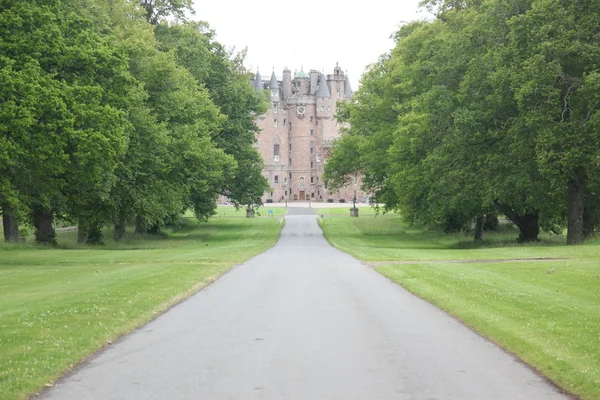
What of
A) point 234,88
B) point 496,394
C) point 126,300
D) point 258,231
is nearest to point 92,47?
point 126,300

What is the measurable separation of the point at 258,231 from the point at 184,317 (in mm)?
52451

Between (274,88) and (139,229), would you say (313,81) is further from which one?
(139,229)

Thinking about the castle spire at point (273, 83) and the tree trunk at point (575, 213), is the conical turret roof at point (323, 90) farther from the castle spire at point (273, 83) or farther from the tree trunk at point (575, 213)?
the tree trunk at point (575, 213)

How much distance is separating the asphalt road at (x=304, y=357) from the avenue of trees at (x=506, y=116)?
20.1m

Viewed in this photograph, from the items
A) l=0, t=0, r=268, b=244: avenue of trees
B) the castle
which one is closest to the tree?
l=0, t=0, r=268, b=244: avenue of trees

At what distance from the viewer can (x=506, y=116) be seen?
39.8 metres

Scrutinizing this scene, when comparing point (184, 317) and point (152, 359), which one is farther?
point (184, 317)

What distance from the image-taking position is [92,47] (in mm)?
31984

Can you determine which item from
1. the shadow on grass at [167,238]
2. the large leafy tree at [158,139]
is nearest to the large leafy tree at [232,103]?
the shadow on grass at [167,238]

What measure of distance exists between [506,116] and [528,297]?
2418 centimetres

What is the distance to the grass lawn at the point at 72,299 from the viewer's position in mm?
10336

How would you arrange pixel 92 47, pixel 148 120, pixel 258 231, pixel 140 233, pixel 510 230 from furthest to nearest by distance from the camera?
1. pixel 258 231
2. pixel 510 230
3. pixel 140 233
4. pixel 148 120
5. pixel 92 47

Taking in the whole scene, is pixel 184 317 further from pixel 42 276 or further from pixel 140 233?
pixel 140 233

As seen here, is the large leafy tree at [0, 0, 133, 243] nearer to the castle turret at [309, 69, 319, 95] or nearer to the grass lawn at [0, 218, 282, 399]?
the grass lawn at [0, 218, 282, 399]
